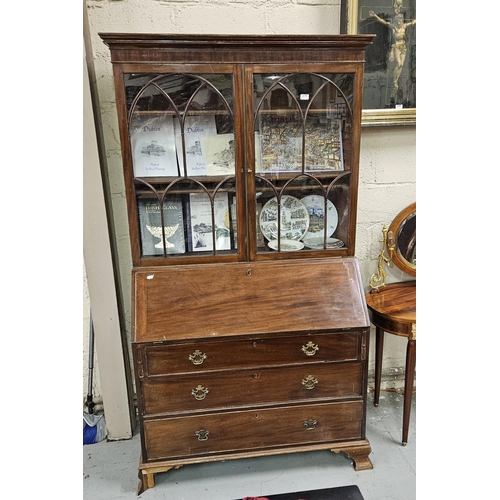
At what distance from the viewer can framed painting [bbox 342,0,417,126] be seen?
1646 mm

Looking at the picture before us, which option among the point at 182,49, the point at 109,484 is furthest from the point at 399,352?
the point at 182,49

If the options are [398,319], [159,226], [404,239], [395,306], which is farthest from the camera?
[404,239]

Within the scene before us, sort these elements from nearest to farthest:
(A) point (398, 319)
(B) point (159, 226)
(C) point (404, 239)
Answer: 1. (B) point (159, 226)
2. (A) point (398, 319)
3. (C) point (404, 239)

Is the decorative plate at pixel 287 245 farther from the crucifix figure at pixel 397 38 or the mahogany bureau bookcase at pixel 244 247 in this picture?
the crucifix figure at pixel 397 38

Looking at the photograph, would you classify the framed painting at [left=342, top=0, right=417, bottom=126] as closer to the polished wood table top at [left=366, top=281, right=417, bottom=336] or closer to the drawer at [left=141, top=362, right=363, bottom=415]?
the polished wood table top at [left=366, top=281, right=417, bottom=336]

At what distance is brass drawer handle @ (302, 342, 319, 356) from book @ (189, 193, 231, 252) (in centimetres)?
50

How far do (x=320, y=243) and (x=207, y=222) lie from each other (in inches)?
19.2

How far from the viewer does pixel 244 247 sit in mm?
1541

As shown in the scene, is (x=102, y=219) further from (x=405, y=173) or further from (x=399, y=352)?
(x=399, y=352)

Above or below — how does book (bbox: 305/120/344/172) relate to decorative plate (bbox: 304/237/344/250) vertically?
above

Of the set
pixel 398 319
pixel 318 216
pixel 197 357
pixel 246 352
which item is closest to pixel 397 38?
pixel 318 216

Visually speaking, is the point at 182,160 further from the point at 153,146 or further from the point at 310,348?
the point at 310,348

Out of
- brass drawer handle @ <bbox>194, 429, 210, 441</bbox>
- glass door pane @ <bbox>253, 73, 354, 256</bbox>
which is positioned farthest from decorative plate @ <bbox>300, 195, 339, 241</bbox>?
brass drawer handle @ <bbox>194, 429, 210, 441</bbox>
